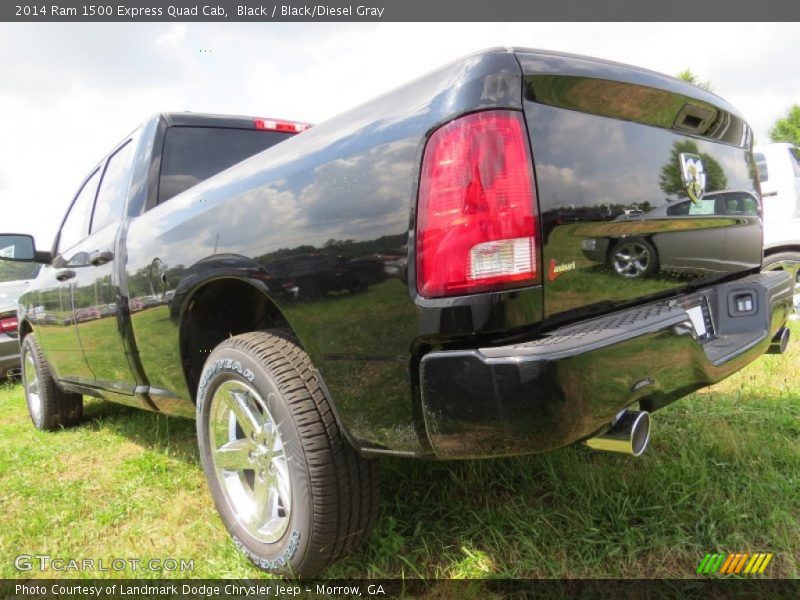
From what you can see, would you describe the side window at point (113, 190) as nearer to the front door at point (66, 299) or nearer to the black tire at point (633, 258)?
the front door at point (66, 299)

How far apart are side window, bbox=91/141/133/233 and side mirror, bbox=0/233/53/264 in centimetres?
55

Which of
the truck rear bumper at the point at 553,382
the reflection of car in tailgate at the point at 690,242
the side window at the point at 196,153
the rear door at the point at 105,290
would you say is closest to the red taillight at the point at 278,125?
the side window at the point at 196,153

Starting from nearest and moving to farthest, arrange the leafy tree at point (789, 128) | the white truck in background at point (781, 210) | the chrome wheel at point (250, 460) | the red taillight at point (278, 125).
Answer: the chrome wheel at point (250, 460), the red taillight at point (278, 125), the white truck in background at point (781, 210), the leafy tree at point (789, 128)

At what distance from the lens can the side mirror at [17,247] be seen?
134 inches

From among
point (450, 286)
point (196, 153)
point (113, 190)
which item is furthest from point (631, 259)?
point (113, 190)

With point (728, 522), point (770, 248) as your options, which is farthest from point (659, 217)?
point (770, 248)

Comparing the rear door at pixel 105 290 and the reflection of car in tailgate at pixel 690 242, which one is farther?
the rear door at pixel 105 290

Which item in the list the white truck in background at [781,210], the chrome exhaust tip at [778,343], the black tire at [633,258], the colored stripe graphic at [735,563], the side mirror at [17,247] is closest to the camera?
the black tire at [633,258]

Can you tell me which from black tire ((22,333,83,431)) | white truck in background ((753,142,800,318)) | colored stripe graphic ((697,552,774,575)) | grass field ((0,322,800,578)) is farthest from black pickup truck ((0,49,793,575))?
white truck in background ((753,142,800,318))

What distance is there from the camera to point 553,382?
1.23m

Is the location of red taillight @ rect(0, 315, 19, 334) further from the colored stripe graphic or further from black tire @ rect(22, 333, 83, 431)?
the colored stripe graphic

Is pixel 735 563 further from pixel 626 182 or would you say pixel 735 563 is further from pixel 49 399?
pixel 49 399

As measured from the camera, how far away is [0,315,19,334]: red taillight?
20.4ft

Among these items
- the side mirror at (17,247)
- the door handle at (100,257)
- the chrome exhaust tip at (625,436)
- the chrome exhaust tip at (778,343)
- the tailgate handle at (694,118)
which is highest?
the tailgate handle at (694,118)
